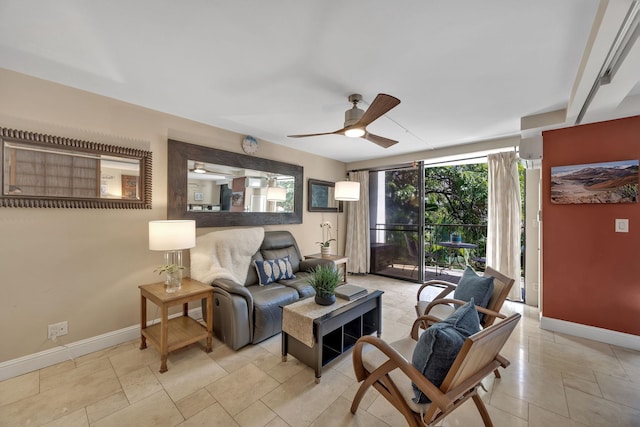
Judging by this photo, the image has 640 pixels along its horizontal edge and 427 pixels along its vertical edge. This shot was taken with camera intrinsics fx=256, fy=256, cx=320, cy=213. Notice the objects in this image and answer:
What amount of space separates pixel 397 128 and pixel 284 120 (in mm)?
1454

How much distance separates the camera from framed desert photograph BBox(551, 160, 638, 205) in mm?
2504

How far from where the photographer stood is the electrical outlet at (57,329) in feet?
7.22

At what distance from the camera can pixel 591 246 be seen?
2703mm

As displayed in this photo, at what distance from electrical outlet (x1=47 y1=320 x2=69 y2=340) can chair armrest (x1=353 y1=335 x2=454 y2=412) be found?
8.43ft

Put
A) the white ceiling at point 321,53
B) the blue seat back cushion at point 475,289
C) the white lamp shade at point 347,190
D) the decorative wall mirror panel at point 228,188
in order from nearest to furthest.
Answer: the white ceiling at point 321,53, the blue seat back cushion at point 475,289, the decorative wall mirror panel at point 228,188, the white lamp shade at point 347,190

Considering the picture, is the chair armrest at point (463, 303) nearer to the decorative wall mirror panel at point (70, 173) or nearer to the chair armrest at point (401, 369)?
the chair armrest at point (401, 369)

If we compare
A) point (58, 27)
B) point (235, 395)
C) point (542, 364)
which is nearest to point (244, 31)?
point (58, 27)

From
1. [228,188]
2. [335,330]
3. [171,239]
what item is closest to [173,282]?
[171,239]

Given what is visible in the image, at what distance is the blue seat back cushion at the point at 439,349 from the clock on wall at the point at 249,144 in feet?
10.4

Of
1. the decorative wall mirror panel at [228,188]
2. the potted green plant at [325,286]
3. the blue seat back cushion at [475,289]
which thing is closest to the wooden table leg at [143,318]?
the decorative wall mirror panel at [228,188]

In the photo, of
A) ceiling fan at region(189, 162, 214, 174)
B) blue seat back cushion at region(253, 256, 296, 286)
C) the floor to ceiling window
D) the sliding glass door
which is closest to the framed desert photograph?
the floor to ceiling window

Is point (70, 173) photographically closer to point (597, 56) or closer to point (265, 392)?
point (265, 392)

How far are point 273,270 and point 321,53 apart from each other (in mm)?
2444

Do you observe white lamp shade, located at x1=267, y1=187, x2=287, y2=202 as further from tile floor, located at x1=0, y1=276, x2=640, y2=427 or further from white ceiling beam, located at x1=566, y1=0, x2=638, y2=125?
white ceiling beam, located at x1=566, y1=0, x2=638, y2=125
